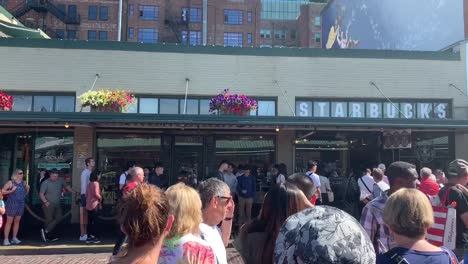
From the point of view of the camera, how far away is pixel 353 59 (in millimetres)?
14930

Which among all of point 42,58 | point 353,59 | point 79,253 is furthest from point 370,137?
point 42,58

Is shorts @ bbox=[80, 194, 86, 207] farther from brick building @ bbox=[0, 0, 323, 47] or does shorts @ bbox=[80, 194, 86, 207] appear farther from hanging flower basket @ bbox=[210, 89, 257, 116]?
brick building @ bbox=[0, 0, 323, 47]

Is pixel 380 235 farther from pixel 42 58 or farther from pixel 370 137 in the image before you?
pixel 42 58

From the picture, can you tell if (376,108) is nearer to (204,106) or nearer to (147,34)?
(204,106)

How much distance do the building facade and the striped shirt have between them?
913 centimetres

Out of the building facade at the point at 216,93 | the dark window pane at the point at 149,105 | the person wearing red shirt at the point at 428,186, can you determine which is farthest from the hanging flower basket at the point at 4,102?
the person wearing red shirt at the point at 428,186

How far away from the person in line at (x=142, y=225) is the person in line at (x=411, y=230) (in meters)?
1.25

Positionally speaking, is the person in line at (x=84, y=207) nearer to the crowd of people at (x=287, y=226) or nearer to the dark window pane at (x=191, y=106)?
the dark window pane at (x=191, y=106)

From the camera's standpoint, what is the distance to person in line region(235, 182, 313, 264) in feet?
9.45

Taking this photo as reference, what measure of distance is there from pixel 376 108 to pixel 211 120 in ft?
20.8

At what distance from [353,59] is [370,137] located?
2631mm

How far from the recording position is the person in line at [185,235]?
2770 mm

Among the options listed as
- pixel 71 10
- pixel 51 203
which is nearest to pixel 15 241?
pixel 51 203

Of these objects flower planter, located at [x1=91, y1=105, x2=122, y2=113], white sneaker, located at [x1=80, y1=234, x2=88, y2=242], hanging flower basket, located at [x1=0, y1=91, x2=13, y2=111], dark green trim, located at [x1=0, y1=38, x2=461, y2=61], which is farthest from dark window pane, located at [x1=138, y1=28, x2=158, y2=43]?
white sneaker, located at [x1=80, y1=234, x2=88, y2=242]
